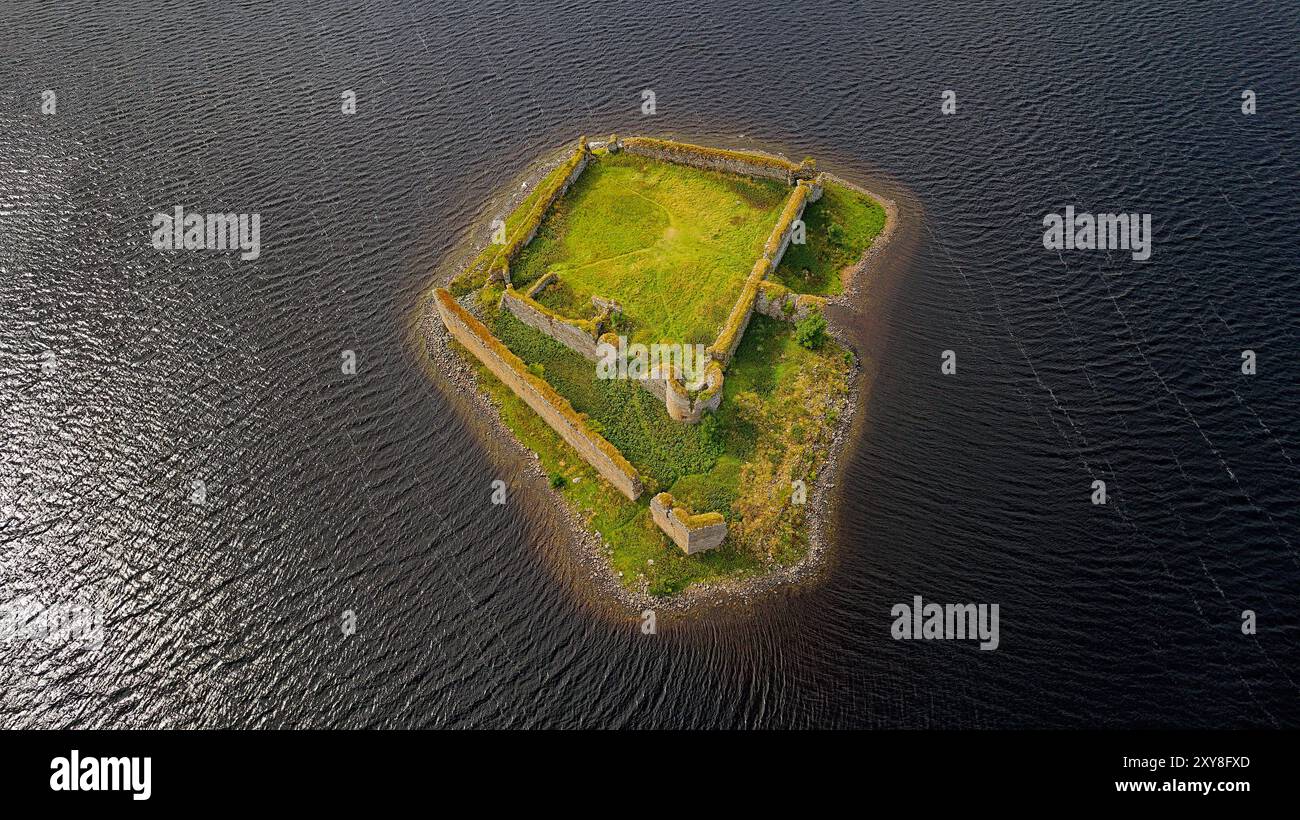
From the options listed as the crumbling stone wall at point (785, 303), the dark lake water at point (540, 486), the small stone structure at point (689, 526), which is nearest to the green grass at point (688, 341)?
the small stone structure at point (689, 526)

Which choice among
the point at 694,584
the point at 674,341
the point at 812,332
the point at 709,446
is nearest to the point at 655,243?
the point at 674,341

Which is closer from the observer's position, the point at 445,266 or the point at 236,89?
the point at 445,266

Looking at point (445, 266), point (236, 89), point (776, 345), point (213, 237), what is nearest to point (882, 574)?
point (776, 345)

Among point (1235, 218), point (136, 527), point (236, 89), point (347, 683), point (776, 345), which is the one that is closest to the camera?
point (347, 683)

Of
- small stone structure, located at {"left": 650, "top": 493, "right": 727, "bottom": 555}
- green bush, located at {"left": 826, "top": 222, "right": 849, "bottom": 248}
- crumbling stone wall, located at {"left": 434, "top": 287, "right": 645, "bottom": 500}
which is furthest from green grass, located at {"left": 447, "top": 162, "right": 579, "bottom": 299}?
small stone structure, located at {"left": 650, "top": 493, "right": 727, "bottom": 555}

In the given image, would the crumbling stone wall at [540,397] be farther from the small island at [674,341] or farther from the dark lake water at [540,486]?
the dark lake water at [540,486]

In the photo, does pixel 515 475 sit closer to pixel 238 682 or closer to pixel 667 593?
pixel 667 593

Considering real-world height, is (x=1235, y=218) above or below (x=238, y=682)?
above

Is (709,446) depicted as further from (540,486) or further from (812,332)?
(812,332)
